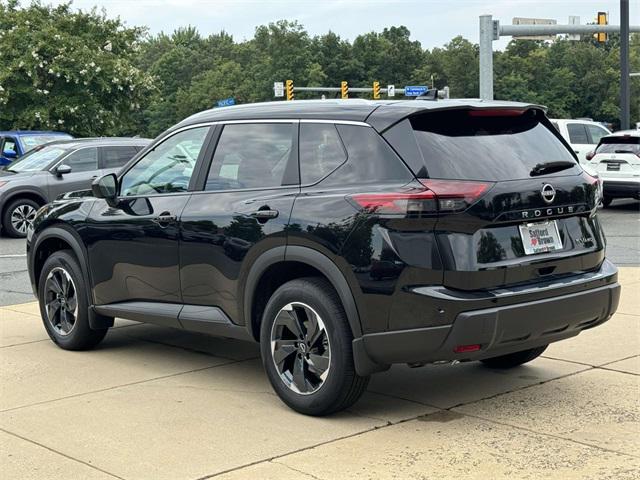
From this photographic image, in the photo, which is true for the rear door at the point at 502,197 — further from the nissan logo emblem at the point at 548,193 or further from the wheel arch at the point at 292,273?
the wheel arch at the point at 292,273

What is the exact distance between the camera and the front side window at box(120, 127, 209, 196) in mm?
6508

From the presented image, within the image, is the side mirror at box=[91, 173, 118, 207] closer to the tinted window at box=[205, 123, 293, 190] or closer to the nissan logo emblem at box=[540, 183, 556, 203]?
the tinted window at box=[205, 123, 293, 190]

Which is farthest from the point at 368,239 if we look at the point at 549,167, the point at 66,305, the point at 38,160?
the point at 38,160

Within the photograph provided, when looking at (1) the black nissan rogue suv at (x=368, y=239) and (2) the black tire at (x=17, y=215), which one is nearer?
(1) the black nissan rogue suv at (x=368, y=239)

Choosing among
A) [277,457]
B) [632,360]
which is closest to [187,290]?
[277,457]

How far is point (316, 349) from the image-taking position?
5.45 meters

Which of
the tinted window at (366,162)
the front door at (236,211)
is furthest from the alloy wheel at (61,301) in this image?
the tinted window at (366,162)

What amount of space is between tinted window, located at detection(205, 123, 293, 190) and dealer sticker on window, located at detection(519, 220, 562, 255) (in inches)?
59.2

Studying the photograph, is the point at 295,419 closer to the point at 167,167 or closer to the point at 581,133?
the point at 167,167

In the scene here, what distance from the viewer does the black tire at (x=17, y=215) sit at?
1698 centimetres

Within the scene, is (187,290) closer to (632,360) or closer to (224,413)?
(224,413)

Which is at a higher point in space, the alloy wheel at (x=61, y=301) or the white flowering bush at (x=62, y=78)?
the white flowering bush at (x=62, y=78)

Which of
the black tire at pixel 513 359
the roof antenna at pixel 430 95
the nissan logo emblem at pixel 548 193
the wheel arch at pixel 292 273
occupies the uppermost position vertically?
the roof antenna at pixel 430 95

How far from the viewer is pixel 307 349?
5469 mm
